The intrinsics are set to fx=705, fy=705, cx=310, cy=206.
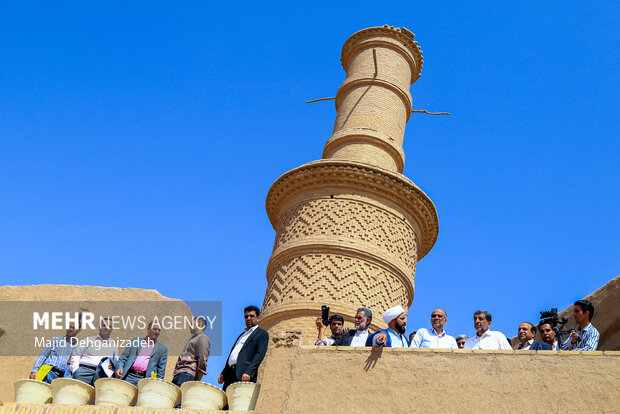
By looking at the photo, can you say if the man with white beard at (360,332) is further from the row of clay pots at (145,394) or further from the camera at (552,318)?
the camera at (552,318)

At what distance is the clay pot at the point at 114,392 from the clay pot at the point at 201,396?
1.47 ft

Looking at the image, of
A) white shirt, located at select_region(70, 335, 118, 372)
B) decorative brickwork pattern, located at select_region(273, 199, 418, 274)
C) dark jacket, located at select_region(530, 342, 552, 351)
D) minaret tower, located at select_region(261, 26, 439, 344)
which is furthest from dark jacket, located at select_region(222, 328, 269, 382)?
decorative brickwork pattern, located at select_region(273, 199, 418, 274)

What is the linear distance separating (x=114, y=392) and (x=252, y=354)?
106 cm

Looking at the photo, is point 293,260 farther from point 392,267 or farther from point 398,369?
point 398,369

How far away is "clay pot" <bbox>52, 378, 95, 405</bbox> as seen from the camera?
527 cm

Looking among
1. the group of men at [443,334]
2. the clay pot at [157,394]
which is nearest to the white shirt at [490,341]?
the group of men at [443,334]

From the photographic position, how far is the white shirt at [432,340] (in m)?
5.67

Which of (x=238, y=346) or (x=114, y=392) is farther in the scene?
(x=238, y=346)

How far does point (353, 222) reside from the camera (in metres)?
9.16

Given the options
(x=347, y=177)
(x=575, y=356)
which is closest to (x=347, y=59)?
(x=347, y=177)

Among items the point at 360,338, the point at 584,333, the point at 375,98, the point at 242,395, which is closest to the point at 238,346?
the point at 242,395

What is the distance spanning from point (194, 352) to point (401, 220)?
14.9 ft

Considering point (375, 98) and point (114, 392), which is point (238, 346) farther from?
point (375, 98)

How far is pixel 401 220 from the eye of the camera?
31.5ft
